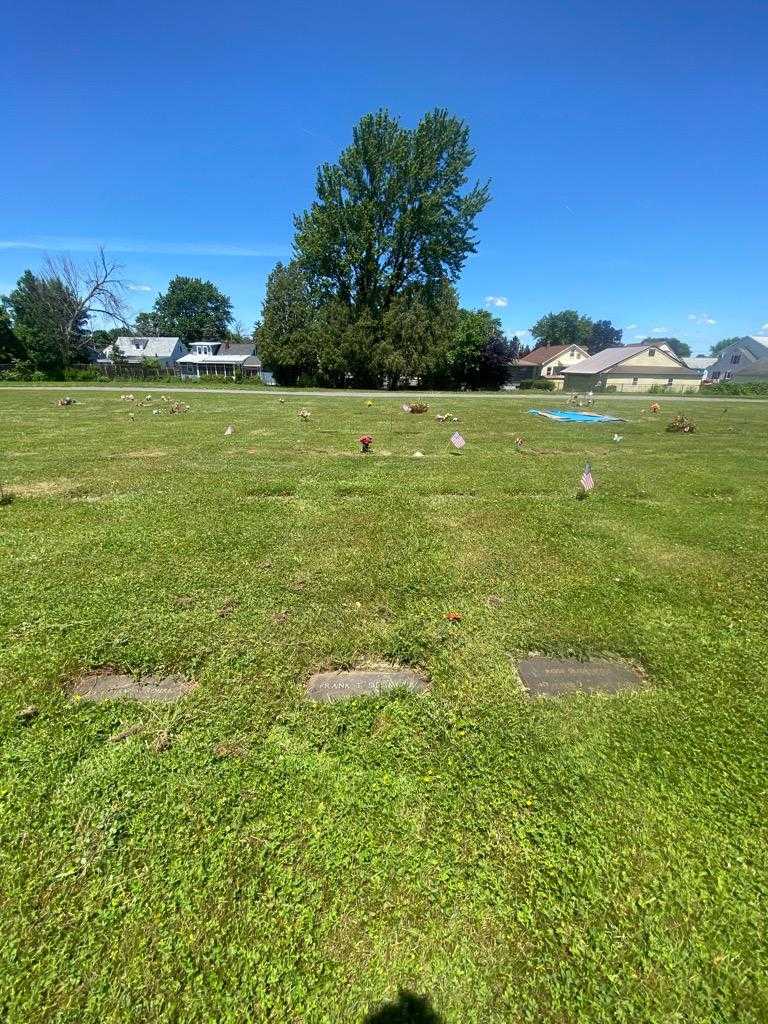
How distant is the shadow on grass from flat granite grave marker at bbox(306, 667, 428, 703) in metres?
1.24

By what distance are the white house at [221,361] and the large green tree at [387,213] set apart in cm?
2597

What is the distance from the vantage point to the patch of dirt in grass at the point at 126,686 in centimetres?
245

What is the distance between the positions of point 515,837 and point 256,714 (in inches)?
50.8

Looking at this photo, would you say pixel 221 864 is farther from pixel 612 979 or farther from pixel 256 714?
pixel 612 979

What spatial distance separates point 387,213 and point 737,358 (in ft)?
160

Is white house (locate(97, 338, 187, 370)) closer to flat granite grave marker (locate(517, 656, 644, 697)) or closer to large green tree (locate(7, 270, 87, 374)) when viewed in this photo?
large green tree (locate(7, 270, 87, 374))

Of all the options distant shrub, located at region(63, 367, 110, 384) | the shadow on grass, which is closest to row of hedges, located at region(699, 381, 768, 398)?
the shadow on grass

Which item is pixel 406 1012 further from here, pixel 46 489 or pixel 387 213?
pixel 387 213

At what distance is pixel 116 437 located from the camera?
10.8 meters

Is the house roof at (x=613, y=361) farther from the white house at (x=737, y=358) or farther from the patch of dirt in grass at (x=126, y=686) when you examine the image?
the patch of dirt in grass at (x=126, y=686)

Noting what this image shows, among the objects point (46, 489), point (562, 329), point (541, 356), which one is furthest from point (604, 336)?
point (46, 489)

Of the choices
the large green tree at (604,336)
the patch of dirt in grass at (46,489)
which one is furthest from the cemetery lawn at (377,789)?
the large green tree at (604,336)

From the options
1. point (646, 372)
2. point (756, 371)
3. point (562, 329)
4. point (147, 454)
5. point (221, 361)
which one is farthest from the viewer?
point (562, 329)

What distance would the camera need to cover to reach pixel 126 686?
253 cm
